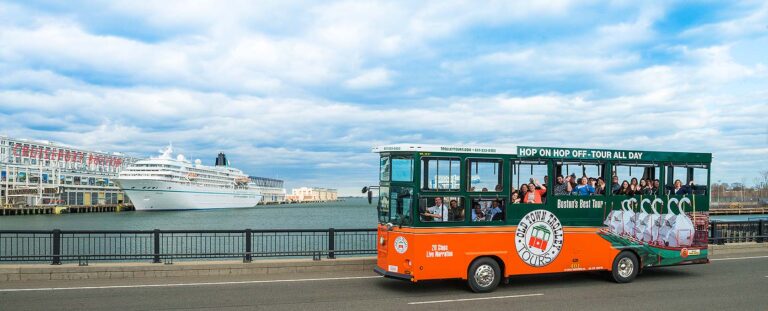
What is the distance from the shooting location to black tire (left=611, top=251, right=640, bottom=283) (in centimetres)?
1290

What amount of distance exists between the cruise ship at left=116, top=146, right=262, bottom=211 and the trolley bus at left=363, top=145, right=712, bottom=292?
347ft

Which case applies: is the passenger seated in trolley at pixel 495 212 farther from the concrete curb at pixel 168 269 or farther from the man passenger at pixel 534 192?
the concrete curb at pixel 168 269

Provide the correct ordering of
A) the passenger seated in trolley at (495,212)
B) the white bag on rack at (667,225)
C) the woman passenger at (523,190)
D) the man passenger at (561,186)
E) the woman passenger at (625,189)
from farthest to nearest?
the white bag on rack at (667,225) → the woman passenger at (625,189) → the man passenger at (561,186) → the woman passenger at (523,190) → the passenger seated in trolley at (495,212)

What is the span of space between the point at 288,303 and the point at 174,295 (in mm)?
2464

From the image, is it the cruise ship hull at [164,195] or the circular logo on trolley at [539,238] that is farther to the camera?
the cruise ship hull at [164,195]

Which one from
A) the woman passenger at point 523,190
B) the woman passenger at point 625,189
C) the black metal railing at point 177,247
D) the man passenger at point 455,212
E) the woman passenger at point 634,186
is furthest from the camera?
the black metal railing at point 177,247

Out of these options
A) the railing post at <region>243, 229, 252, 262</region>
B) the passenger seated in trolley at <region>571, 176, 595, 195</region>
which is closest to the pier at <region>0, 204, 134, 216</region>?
the railing post at <region>243, 229, 252, 262</region>

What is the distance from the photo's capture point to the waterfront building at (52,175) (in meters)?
115

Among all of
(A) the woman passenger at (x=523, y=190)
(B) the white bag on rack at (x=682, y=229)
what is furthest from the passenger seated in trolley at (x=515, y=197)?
(B) the white bag on rack at (x=682, y=229)

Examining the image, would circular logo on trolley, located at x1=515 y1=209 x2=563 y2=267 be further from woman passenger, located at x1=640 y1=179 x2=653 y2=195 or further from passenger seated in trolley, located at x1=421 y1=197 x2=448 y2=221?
woman passenger, located at x1=640 y1=179 x2=653 y2=195

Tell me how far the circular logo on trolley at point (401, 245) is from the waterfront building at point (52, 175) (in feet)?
369

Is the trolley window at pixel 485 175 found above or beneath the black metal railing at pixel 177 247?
above

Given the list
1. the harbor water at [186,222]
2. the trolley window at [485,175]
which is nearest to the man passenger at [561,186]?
the trolley window at [485,175]

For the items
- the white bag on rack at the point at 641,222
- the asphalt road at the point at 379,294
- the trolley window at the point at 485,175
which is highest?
the trolley window at the point at 485,175
